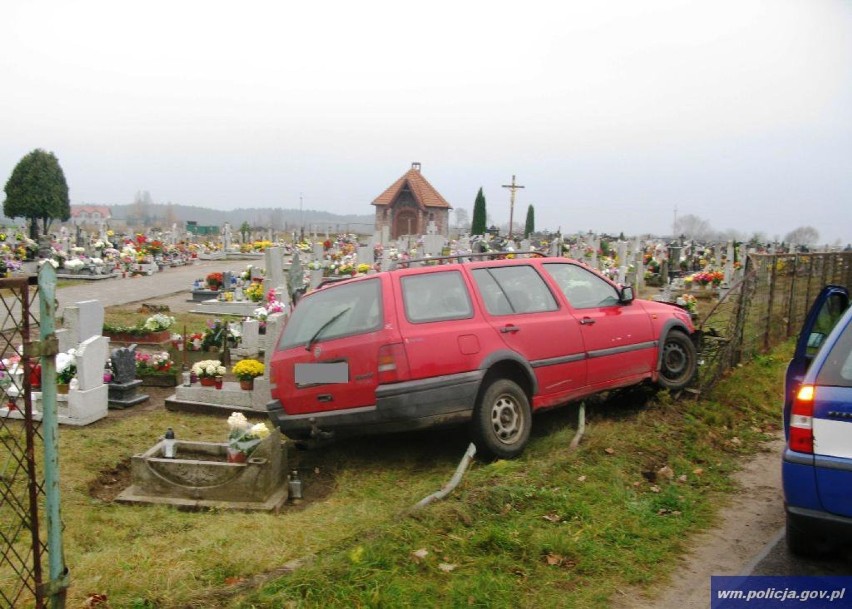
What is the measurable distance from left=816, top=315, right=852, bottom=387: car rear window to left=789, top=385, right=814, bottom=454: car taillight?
88 mm

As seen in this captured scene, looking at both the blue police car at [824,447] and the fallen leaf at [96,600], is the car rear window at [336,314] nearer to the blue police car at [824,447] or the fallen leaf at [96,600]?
the fallen leaf at [96,600]

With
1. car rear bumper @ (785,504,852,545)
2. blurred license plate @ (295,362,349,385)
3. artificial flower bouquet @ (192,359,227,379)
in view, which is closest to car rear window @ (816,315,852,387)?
car rear bumper @ (785,504,852,545)

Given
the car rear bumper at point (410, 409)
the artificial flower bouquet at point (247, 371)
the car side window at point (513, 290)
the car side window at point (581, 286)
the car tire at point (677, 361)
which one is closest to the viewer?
the car rear bumper at point (410, 409)

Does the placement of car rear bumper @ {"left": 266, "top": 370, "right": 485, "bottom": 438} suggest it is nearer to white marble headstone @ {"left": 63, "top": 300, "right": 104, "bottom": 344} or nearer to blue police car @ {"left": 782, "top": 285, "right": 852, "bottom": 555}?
blue police car @ {"left": 782, "top": 285, "right": 852, "bottom": 555}

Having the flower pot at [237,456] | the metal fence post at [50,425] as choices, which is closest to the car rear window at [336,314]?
the flower pot at [237,456]

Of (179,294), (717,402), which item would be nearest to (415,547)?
(717,402)

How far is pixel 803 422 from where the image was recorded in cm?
353

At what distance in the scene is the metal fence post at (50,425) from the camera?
9.78ft

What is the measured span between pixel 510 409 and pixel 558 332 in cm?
90

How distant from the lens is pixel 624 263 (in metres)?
22.2

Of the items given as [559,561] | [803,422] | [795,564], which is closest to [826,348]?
[803,422]

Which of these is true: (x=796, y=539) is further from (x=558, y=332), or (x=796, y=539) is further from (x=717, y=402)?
(x=717, y=402)

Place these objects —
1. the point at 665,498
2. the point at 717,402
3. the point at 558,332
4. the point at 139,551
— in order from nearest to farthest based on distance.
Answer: the point at 139,551 → the point at 665,498 → the point at 558,332 → the point at 717,402

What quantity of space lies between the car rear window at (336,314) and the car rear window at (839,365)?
2.99 meters
